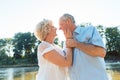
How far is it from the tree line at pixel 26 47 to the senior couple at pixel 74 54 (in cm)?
6754

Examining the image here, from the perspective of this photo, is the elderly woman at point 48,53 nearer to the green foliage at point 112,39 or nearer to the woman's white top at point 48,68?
the woman's white top at point 48,68

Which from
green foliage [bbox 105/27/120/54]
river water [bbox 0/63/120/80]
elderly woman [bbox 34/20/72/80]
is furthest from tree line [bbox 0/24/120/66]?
elderly woman [bbox 34/20/72/80]

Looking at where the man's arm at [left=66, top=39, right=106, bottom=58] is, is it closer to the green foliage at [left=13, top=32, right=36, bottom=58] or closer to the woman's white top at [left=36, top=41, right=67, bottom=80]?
the woman's white top at [left=36, top=41, right=67, bottom=80]

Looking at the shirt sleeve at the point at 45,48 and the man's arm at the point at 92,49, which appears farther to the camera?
the shirt sleeve at the point at 45,48

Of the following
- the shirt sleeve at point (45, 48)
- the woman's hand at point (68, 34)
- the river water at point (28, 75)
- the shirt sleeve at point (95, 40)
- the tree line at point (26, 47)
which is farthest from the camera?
the tree line at point (26, 47)

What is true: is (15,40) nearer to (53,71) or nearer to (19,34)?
(19,34)

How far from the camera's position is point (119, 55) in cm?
7344

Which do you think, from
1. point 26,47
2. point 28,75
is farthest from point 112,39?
point 28,75

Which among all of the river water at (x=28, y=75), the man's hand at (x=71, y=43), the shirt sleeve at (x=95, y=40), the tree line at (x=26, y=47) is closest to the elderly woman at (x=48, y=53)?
the man's hand at (x=71, y=43)

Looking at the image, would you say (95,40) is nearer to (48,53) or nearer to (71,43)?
(71,43)

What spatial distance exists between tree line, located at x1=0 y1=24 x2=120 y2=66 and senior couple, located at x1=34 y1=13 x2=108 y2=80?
222 ft

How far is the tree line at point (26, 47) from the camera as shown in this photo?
73750 millimetres

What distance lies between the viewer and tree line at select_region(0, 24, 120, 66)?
73750 mm

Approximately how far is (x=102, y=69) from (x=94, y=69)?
0.09 m
